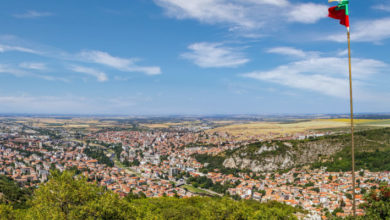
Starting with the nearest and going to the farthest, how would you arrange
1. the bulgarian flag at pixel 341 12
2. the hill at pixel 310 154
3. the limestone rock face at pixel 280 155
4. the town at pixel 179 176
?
the bulgarian flag at pixel 341 12 < the town at pixel 179 176 < the hill at pixel 310 154 < the limestone rock face at pixel 280 155

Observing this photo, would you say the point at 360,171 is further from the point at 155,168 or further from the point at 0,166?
the point at 0,166

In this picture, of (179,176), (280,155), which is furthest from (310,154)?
(179,176)

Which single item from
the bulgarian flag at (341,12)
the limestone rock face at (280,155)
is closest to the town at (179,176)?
the limestone rock face at (280,155)

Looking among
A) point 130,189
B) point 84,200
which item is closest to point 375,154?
point 130,189

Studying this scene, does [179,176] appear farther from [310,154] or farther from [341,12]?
[341,12]

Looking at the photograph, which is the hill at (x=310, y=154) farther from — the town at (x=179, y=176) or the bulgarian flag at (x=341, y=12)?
the bulgarian flag at (x=341, y=12)

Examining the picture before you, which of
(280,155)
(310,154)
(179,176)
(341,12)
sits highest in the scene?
(341,12)

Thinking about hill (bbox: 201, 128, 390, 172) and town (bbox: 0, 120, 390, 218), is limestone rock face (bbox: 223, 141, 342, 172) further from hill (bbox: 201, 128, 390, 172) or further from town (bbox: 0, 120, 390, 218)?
town (bbox: 0, 120, 390, 218)
